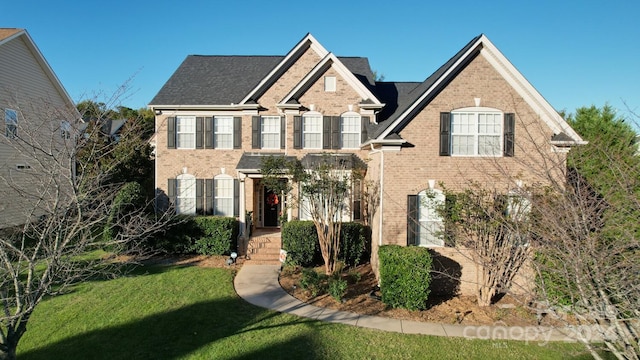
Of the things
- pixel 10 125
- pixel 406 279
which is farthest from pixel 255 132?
pixel 406 279

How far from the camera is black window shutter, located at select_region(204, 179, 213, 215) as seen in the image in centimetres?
1551

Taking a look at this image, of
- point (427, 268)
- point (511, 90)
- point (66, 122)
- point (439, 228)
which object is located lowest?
point (427, 268)

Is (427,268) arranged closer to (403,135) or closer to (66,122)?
(403,135)

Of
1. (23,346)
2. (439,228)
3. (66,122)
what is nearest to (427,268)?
(439,228)

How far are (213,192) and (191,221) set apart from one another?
1.94m

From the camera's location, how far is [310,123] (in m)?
15.0

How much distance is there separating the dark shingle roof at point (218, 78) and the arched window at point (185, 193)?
3.61 metres

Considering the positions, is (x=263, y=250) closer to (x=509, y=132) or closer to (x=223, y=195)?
(x=223, y=195)

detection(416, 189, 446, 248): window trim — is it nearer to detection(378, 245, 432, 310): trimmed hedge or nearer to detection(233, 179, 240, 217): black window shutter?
detection(378, 245, 432, 310): trimmed hedge

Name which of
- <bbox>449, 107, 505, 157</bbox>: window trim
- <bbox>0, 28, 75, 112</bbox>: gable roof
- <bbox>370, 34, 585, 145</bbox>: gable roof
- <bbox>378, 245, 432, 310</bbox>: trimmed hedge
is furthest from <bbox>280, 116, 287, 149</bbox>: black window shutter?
<bbox>0, 28, 75, 112</bbox>: gable roof

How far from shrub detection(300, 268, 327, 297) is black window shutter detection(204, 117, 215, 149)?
8.55 m

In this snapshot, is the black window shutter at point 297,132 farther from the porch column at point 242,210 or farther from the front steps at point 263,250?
the front steps at point 263,250

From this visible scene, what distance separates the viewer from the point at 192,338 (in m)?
7.50

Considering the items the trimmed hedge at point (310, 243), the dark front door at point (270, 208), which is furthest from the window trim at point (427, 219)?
the dark front door at point (270, 208)
